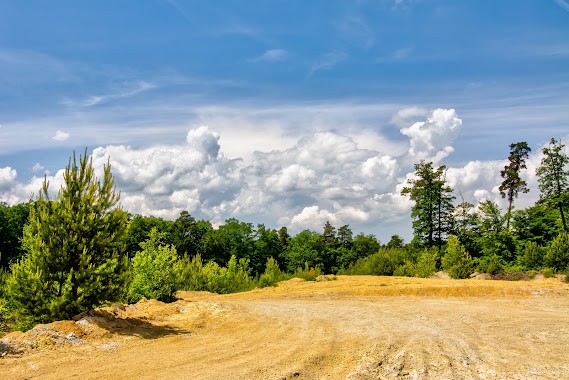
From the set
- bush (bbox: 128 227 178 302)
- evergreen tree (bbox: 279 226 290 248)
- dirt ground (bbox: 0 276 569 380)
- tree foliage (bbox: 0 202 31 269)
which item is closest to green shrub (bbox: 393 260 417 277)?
dirt ground (bbox: 0 276 569 380)

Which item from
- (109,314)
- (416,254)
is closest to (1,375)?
(109,314)

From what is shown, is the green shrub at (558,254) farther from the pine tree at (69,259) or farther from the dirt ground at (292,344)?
the pine tree at (69,259)

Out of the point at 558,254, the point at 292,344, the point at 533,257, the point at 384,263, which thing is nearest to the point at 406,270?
the point at 384,263

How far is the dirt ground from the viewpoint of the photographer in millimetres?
9281

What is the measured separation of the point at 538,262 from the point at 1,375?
40463 millimetres

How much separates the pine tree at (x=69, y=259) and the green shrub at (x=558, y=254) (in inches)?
1330

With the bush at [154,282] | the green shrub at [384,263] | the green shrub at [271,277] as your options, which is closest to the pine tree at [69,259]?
the bush at [154,282]

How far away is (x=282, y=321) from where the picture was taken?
16.0 m

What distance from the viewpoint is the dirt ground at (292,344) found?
365 inches

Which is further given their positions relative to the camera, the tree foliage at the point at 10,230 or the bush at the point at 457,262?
the tree foliage at the point at 10,230

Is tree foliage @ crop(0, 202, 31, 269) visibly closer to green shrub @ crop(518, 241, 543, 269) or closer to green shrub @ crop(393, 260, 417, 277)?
green shrub @ crop(393, 260, 417, 277)

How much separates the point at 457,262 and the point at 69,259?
1283 inches

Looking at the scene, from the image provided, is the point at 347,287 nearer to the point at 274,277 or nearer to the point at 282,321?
the point at 274,277

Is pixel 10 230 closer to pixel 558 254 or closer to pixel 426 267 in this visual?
pixel 426 267
